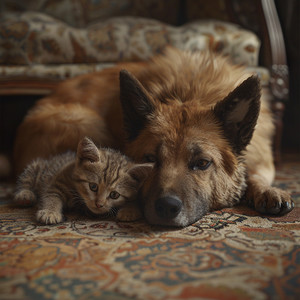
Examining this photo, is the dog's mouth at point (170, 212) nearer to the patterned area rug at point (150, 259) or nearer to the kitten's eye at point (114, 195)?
the patterned area rug at point (150, 259)

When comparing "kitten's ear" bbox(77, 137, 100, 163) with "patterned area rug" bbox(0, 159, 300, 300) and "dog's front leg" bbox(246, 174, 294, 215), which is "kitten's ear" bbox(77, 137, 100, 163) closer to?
"patterned area rug" bbox(0, 159, 300, 300)

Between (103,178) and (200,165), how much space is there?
19.9 inches

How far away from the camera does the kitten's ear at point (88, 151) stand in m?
1.70

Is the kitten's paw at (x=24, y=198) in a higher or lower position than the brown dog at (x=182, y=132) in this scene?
lower

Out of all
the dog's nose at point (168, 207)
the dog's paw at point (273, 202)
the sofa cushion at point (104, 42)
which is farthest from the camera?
the sofa cushion at point (104, 42)

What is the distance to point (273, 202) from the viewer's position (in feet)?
5.91

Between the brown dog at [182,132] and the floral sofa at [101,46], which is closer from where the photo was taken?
the brown dog at [182,132]

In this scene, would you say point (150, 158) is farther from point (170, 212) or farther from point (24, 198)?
point (24, 198)

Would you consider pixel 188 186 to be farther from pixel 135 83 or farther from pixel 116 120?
pixel 116 120

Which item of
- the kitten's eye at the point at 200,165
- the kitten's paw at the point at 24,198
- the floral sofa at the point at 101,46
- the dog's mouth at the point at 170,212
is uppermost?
the floral sofa at the point at 101,46

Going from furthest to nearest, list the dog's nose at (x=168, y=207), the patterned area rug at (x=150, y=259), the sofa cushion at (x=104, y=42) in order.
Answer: the sofa cushion at (x=104, y=42) → the dog's nose at (x=168, y=207) → the patterned area rug at (x=150, y=259)

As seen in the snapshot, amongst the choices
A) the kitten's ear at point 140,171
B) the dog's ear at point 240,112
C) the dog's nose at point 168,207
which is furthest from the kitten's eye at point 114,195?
the dog's ear at point 240,112

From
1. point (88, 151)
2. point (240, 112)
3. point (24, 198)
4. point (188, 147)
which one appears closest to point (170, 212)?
point (188, 147)

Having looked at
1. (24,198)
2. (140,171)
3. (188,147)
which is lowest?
(24,198)
